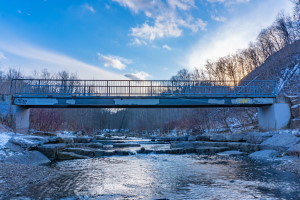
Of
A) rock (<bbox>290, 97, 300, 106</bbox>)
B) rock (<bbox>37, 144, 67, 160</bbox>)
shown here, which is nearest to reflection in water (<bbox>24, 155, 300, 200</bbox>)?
rock (<bbox>37, 144, 67, 160</bbox>)

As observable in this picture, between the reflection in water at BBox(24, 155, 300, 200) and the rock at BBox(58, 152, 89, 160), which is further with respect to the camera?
the rock at BBox(58, 152, 89, 160)

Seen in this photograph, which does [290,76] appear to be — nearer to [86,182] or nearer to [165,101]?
[165,101]

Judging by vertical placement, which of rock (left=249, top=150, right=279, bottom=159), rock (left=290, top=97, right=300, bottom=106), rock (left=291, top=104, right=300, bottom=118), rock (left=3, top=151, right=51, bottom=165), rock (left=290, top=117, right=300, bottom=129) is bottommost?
rock (left=249, top=150, right=279, bottom=159)

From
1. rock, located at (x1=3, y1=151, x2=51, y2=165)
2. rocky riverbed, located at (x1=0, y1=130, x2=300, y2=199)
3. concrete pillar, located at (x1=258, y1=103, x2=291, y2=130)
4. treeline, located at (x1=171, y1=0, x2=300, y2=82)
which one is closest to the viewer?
rocky riverbed, located at (x1=0, y1=130, x2=300, y2=199)

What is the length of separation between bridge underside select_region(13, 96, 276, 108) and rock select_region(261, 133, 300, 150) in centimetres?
538

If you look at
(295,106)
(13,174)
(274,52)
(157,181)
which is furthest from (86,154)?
(274,52)

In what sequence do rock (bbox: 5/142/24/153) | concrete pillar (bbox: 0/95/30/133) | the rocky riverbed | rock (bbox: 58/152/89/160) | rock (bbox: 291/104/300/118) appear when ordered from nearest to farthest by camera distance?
the rocky riverbed → rock (bbox: 5/142/24/153) → rock (bbox: 58/152/89/160) → concrete pillar (bbox: 0/95/30/133) → rock (bbox: 291/104/300/118)

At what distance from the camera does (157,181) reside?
6645 mm

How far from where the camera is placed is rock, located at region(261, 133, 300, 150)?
38.6ft

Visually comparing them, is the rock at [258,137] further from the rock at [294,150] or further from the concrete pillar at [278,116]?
the rock at [294,150]

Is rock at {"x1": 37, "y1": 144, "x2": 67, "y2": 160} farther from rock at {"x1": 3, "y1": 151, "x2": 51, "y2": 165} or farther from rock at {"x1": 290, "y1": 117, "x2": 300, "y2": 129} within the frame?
rock at {"x1": 290, "y1": 117, "x2": 300, "y2": 129}

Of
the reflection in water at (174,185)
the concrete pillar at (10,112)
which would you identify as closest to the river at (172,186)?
A: the reflection in water at (174,185)

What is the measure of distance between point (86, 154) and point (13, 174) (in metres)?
6.89

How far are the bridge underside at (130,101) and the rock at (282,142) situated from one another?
212 inches
